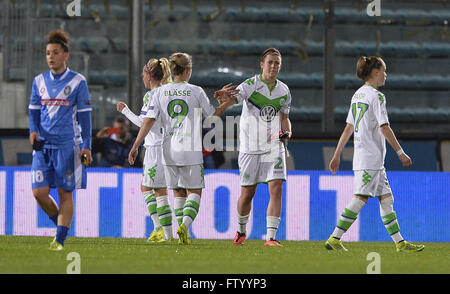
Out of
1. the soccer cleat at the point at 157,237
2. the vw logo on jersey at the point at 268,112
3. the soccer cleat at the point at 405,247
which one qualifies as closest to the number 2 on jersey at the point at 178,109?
the vw logo on jersey at the point at 268,112

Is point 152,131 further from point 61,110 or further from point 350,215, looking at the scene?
point 350,215

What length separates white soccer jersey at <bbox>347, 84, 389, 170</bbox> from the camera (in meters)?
7.45

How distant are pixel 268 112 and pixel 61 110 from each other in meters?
1.90

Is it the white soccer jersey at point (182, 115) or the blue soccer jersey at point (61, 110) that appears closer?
the blue soccer jersey at point (61, 110)

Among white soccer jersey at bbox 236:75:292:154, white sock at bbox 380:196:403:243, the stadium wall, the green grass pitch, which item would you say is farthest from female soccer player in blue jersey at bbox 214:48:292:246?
the stadium wall

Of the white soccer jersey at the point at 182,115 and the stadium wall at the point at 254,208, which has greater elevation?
the white soccer jersey at the point at 182,115

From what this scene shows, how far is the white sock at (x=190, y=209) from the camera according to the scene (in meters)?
7.85

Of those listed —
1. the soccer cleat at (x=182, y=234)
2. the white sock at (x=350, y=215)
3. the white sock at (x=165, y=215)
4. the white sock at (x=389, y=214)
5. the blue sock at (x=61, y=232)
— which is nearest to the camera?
the blue sock at (x=61, y=232)

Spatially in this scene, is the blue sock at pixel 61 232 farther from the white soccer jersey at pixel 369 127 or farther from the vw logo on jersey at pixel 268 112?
the white soccer jersey at pixel 369 127

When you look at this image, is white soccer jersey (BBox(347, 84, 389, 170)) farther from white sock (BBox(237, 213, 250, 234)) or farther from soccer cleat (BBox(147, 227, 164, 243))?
soccer cleat (BBox(147, 227, 164, 243))

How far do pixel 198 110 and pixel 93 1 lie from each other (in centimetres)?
699

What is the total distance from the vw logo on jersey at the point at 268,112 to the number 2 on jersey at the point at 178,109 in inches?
24.5

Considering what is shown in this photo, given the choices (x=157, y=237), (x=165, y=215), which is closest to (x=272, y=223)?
(x=165, y=215)
